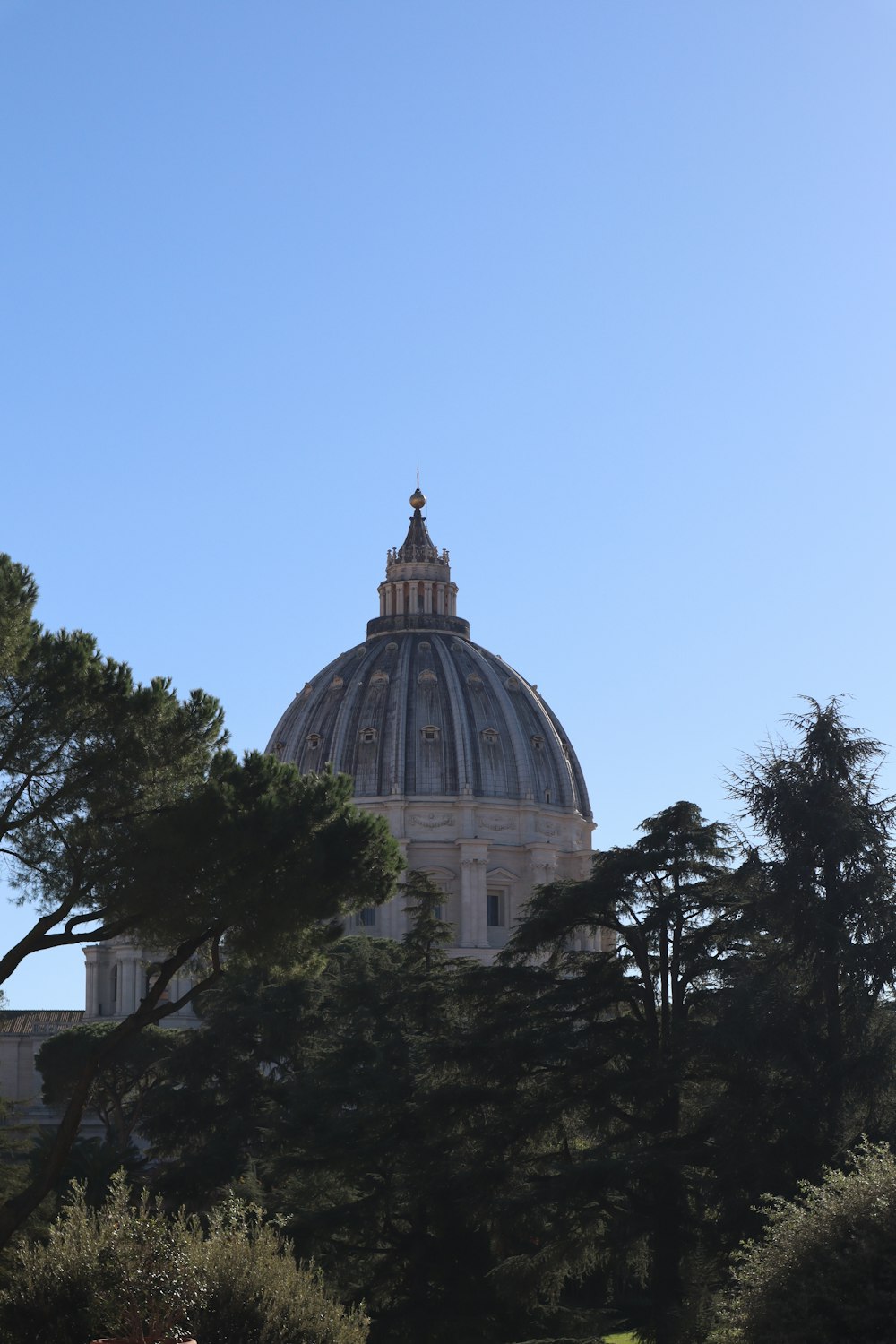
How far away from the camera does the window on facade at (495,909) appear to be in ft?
319

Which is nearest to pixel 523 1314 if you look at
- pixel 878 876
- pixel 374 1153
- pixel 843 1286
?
pixel 374 1153

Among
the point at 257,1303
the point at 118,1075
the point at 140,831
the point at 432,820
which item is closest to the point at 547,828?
the point at 432,820

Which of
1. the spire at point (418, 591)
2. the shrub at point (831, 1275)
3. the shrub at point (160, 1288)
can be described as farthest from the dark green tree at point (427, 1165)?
the spire at point (418, 591)

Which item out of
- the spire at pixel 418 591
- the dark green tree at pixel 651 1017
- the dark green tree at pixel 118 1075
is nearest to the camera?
the dark green tree at pixel 651 1017

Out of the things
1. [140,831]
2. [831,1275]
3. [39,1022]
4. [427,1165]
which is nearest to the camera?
[831,1275]

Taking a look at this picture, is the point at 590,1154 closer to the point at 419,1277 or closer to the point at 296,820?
the point at 419,1277

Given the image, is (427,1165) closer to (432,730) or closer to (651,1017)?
(651,1017)

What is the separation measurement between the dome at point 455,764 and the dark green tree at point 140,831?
232ft

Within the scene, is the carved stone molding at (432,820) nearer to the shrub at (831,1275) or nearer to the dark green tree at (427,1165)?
the dark green tree at (427,1165)

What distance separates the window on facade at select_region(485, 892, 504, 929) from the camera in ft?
319

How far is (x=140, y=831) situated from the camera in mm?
21297

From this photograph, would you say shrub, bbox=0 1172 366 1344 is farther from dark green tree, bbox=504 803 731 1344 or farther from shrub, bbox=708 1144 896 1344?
dark green tree, bbox=504 803 731 1344

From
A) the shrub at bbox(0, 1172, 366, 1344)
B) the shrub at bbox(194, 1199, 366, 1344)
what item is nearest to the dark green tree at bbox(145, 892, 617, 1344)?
the shrub at bbox(194, 1199, 366, 1344)

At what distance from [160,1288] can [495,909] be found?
270 ft
